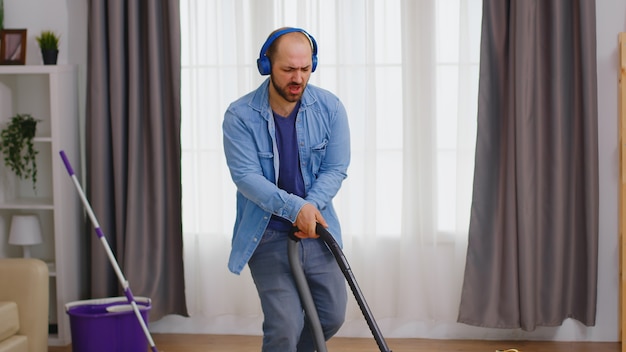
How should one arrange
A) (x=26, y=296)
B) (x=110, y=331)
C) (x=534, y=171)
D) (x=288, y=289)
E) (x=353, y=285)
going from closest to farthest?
(x=353, y=285)
(x=288, y=289)
(x=26, y=296)
(x=110, y=331)
(x=534, y=171)

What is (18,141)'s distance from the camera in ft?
13.4

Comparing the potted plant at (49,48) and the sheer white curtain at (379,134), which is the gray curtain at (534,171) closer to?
the sheer white curtain at (379,134)

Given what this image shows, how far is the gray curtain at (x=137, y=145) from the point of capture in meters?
4.08

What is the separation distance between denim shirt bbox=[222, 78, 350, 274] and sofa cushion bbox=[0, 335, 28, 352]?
1182mm

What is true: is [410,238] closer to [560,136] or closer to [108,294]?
[560,136]

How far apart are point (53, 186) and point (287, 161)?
1.76 meters

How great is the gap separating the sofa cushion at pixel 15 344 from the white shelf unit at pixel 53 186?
0.60m

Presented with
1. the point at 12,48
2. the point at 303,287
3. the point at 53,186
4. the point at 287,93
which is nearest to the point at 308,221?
the point at 303,287

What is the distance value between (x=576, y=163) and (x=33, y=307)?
8.21 ft

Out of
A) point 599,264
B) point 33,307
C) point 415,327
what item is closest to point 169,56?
point 33,307

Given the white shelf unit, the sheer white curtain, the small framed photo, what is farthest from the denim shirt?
the small framed photo

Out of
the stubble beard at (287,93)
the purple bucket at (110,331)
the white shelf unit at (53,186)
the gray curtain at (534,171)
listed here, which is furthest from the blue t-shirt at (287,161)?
the white shelf unit at (53,186)

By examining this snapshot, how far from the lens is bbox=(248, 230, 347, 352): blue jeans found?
106 inches

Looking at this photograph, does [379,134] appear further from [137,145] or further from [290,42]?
[290,42]
